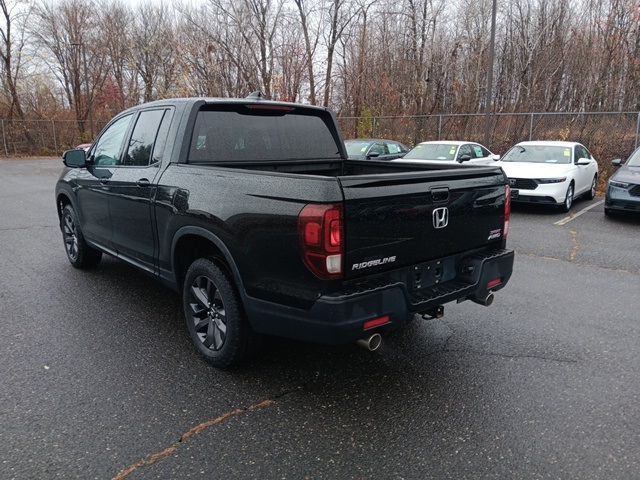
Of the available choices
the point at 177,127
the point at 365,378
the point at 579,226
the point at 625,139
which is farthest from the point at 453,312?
the point at 625,139

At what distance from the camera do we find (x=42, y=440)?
2.76 metres

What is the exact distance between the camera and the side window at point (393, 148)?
16281 mm

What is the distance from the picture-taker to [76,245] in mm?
5973

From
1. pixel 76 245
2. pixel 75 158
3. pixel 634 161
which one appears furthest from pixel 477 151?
pixel 75 158

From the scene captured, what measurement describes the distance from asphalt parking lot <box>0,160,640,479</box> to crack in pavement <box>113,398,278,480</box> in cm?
1

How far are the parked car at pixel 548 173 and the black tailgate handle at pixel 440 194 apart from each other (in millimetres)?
8136

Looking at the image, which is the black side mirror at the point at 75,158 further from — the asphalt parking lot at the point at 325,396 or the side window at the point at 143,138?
the asphalt parking lot at the point at 325,396

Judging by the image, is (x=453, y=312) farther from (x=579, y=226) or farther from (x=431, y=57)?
(x=431, y=57)

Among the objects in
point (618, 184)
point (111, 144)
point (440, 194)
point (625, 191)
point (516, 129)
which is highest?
point (111, 144)

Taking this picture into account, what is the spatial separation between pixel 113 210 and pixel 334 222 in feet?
9.38

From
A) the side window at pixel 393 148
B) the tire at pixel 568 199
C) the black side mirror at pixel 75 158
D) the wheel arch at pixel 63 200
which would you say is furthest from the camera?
the side window at pixel 393 148

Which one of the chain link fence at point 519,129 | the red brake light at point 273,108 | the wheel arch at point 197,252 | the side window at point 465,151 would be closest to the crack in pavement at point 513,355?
the wheel arch at point 197,252

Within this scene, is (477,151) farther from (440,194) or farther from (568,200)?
(440,194)

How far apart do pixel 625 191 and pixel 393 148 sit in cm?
799
